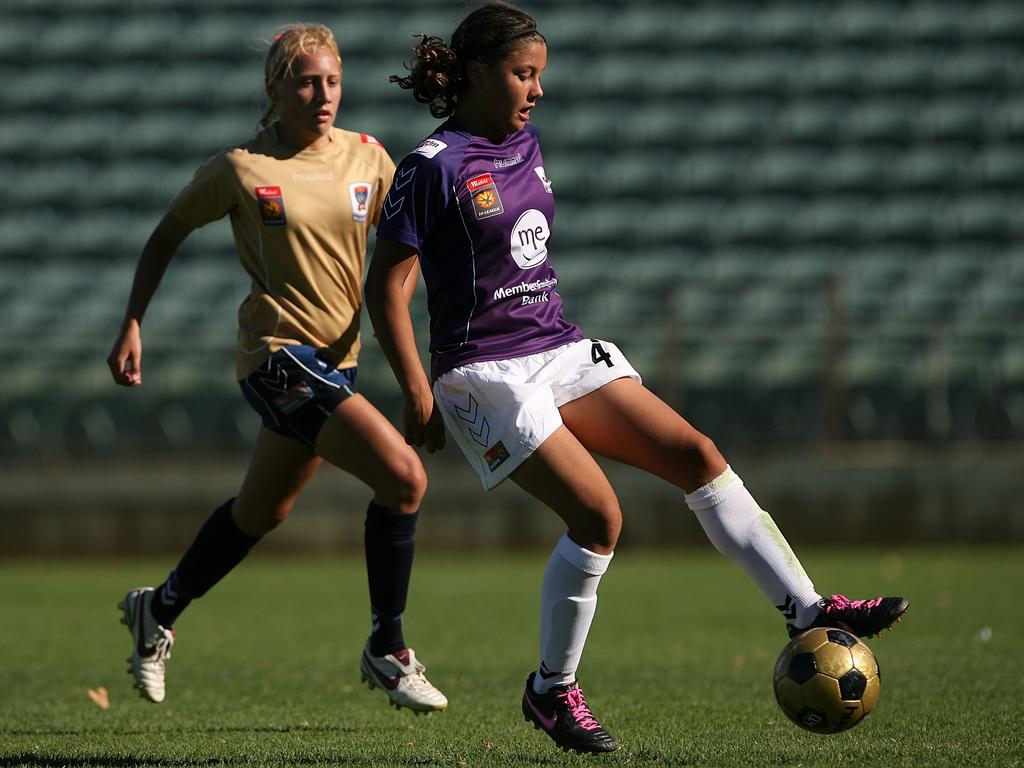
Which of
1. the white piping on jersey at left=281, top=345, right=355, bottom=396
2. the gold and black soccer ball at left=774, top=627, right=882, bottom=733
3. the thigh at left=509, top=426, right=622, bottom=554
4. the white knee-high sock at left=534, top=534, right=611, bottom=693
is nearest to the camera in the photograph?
the gold and black soccer ball at left=774, top=627, right=882, bottom=733

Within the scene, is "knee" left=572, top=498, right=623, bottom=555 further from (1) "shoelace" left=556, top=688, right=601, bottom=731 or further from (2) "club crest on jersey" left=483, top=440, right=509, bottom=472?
(1) "shoelace" left=556, top=688, right=601, bottom=731

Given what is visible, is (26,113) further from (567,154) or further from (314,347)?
(314,347)

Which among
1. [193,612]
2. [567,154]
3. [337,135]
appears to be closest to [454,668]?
[337,135]

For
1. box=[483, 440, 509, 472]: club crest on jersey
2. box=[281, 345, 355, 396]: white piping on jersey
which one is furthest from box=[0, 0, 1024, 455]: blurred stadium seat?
box=[483, 440, 509, 472]: club crest on jersey

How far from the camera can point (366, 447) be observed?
4.32 m

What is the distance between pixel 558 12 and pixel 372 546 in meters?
10.3

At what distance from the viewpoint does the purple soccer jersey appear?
12.5 feet

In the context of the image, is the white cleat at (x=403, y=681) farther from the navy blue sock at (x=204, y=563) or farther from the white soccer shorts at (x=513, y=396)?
the white soccer shorts at (x=513, y=396)

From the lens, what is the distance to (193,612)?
26.2 ft

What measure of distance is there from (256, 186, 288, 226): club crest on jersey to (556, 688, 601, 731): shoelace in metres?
1.72

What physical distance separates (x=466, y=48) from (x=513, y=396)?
96 cm

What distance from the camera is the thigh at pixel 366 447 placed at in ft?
14.2

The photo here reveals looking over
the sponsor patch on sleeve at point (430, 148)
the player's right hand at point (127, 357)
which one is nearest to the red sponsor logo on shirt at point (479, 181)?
the sponsor patch on sleeve at point (430, 148)

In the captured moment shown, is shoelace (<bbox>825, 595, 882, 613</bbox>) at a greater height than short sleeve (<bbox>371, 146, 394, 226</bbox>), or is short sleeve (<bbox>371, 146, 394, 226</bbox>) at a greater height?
short sleeve (<bbox>371, 146, 394, 226</bbox>)
